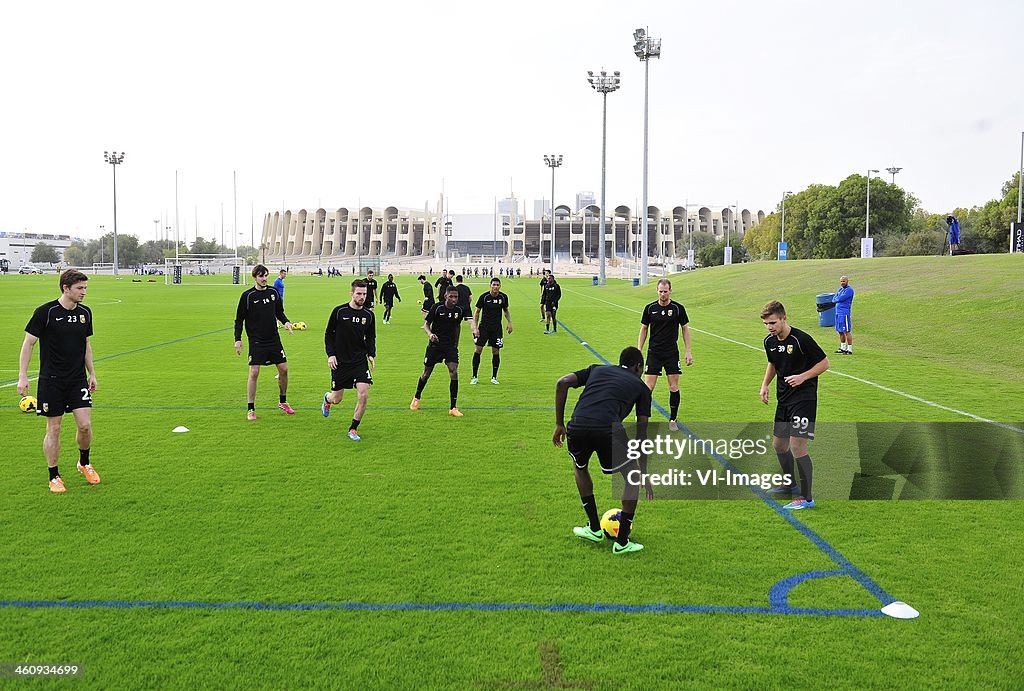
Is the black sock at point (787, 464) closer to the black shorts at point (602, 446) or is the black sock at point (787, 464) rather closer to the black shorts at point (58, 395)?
the black shorts at point (602, 446)

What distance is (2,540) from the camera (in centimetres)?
646

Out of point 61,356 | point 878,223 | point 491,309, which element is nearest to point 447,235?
point 878,223

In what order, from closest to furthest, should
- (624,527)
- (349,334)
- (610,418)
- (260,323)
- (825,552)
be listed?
(610,418)
(624,527)
(825,552)
(349,334)
(260,323)

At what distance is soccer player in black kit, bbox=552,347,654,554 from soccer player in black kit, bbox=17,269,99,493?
4.46 metres

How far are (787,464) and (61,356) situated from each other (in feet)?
21.8

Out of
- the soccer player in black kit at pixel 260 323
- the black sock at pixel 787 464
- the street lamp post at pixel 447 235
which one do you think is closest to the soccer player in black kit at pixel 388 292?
the soccer player in black kit at pixel 260 323

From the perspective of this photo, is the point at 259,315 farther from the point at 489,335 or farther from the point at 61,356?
the point at 489,335

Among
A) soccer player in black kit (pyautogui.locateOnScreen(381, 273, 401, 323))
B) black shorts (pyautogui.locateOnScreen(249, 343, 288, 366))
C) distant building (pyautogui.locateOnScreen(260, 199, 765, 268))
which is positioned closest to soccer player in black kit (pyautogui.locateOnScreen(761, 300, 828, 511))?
black shorts (pyautogui.locateOnScreen(249, 343, 288, 366))

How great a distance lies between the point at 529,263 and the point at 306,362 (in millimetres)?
116177

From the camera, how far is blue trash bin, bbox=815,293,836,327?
1032 inches

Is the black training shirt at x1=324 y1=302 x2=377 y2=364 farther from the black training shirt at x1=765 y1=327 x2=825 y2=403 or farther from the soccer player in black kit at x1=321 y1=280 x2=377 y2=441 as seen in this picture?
the black training shirt at x1=765 y1=327 x2=825 y2=403

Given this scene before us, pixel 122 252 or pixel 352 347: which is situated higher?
pixel 122 252

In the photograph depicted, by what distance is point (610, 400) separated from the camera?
593 cm

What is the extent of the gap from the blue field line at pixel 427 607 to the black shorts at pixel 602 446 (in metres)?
1.12
